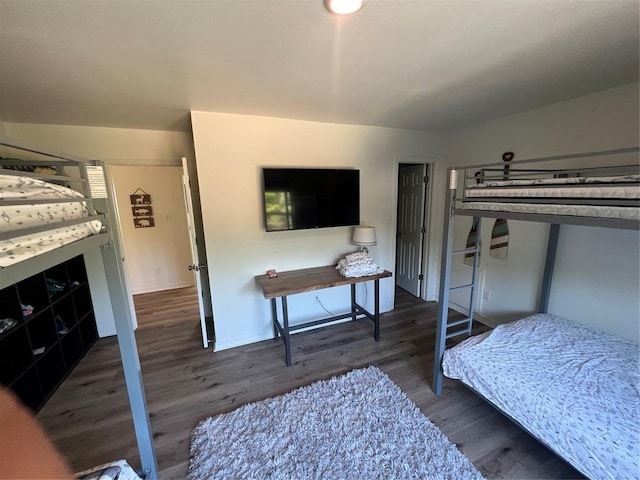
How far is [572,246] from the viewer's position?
7.52ft

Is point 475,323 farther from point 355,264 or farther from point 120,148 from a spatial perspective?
point 120,148

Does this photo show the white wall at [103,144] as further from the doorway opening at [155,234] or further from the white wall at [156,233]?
the white wall at [156,233]

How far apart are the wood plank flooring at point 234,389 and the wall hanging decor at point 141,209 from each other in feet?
Result: 6.34

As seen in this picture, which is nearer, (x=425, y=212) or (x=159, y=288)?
(x=425, y=212)

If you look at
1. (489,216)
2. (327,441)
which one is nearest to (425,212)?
(489,216)

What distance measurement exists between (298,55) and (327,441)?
7.86ft

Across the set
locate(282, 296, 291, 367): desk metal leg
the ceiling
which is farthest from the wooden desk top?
the ceiling

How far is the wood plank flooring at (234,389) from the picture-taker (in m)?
1.62

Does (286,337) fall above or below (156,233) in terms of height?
below

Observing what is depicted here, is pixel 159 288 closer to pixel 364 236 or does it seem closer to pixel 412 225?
pixel 364 236

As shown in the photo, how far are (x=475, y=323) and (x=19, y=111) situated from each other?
16.4ft

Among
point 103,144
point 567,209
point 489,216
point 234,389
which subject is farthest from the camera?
point 103,144

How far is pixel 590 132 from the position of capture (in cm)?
212

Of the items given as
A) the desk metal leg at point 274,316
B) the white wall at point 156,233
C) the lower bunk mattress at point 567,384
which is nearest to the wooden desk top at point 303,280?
the desk metal leg at point 274,316
